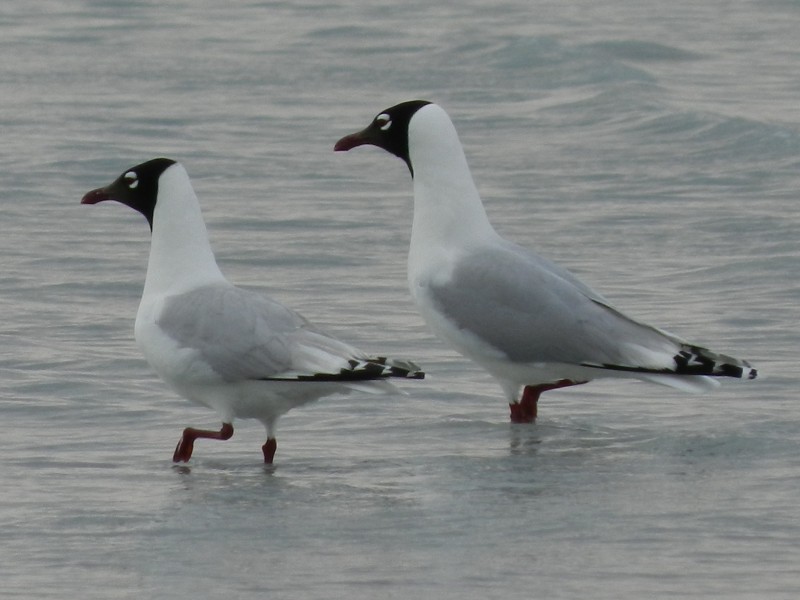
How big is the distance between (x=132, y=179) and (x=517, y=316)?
170cm

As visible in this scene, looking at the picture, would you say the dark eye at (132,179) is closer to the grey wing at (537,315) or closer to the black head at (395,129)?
the black head at (395,129)

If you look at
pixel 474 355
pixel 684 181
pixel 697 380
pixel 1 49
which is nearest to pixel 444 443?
pixel 474 355

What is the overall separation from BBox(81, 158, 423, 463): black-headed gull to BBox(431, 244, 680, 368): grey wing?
2.90 ft

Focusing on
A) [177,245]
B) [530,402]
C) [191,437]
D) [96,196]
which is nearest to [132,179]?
[96,196]

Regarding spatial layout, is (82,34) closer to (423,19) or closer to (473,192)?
(423,19)

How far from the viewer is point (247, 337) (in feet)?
Result: 24.7

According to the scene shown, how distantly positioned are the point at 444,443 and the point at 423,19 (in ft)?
54.8

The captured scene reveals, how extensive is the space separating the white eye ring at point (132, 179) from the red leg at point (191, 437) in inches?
46.7

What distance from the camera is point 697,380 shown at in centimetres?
800

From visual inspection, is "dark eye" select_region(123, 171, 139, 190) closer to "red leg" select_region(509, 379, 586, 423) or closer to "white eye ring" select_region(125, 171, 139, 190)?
"white eye ring" select_region(125, 171, 139, 190)

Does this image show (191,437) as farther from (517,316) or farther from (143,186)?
(517,316)

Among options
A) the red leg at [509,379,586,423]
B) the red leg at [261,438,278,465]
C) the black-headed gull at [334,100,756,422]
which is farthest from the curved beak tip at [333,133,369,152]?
the red leg at [261,438,278,465]

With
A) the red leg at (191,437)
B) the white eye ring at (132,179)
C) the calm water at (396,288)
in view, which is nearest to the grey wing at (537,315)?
the calm water at (396,288)

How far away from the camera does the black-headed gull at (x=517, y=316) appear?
806 cm
